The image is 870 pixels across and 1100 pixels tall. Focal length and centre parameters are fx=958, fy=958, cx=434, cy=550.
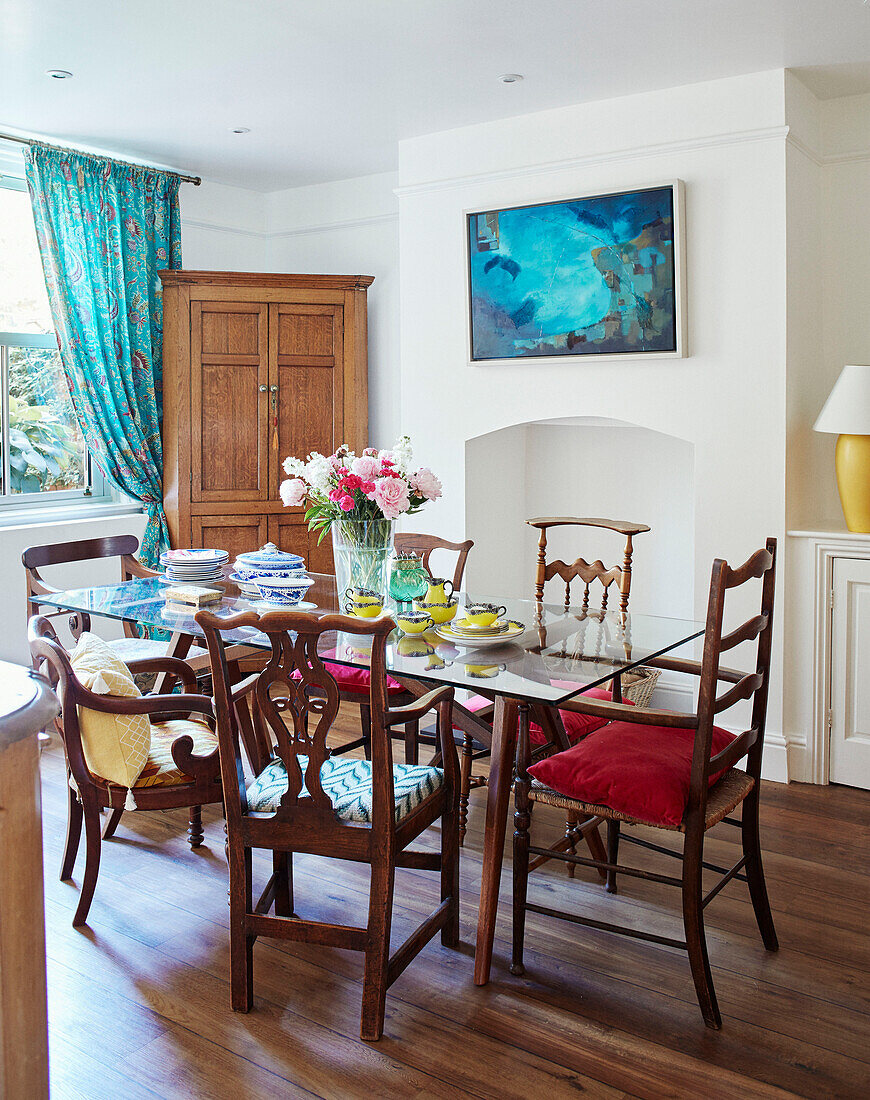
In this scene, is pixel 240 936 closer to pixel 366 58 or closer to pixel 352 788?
pixel 352 788

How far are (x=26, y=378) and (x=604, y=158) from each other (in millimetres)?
2847

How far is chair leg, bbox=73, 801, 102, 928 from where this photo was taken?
2.59 m

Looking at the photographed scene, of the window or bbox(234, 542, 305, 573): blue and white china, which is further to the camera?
the window

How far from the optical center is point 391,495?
2723mm

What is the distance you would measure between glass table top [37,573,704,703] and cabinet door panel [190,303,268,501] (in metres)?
1.67

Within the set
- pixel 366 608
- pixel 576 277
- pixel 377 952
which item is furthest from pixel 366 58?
pixel 377 952

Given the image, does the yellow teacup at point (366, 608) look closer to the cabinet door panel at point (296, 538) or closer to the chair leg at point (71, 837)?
the chair leg at point (71, 837)

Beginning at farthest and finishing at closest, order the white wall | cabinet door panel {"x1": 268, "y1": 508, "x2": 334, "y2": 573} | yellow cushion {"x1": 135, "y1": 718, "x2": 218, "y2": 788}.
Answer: cabinet door panel {"x1": 268, "y1": 508, "x2": 334, "y2": 573}
the white wall
yellow cushion {"x1": 135, "y1": 718, "x2": 218, "y2": 788}

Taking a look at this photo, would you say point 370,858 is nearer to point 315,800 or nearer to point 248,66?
point 315,800

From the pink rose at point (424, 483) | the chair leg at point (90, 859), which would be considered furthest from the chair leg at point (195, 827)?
the pink rose at point (424, 483)

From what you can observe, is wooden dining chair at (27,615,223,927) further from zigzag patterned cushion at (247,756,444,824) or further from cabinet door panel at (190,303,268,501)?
cabinet door panel at (190,303,268,501)

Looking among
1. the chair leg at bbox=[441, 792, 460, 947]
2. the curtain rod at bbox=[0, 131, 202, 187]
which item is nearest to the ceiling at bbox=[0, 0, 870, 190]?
the curtain rod at bbox=[0, 131, 202, 187]

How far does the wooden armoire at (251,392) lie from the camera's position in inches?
193

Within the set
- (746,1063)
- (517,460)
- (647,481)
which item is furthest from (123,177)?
(746,1063)
